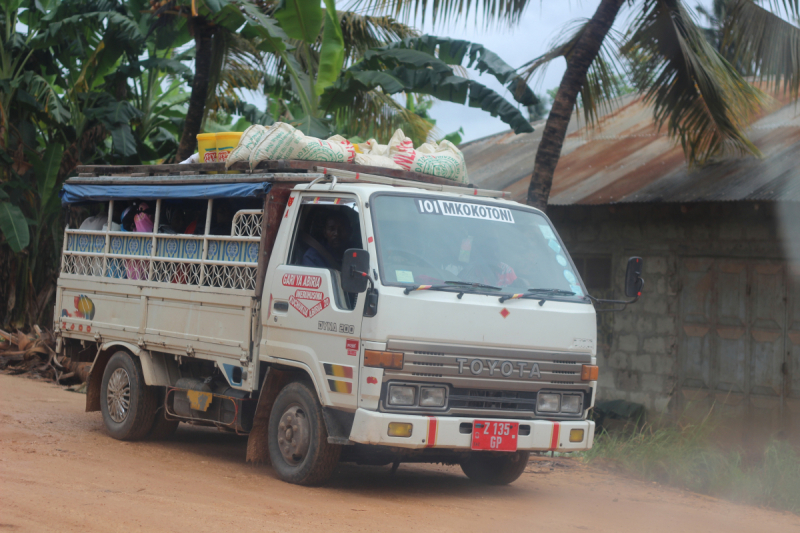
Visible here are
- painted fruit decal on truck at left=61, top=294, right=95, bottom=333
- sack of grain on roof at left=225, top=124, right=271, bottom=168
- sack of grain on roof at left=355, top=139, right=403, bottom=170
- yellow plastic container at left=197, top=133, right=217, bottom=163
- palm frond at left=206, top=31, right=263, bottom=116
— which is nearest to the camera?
sack of grain on roof at left=225, top=124, right=271, bottom=168

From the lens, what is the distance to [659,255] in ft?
34.7

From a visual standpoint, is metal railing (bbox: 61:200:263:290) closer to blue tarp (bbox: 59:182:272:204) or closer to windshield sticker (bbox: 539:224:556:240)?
blue tarp (bbox: 59:182:272:204)

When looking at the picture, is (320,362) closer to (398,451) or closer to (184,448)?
(398,451)

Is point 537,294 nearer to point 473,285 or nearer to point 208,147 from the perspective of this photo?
point 473,285

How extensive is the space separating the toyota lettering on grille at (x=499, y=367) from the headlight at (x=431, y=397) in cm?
19

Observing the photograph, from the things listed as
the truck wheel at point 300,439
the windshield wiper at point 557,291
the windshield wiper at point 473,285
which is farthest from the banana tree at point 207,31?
the windshield wiper at point 557,291

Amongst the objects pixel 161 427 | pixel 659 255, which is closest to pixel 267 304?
pixel 161 427

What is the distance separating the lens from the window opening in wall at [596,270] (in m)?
11.2

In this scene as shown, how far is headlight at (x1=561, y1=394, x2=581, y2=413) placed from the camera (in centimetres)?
606

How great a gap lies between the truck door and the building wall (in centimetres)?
508

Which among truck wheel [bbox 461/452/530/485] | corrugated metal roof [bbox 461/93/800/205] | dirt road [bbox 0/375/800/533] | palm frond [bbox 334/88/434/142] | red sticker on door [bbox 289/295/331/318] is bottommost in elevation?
dirt road [bbox 0/375/800/533]

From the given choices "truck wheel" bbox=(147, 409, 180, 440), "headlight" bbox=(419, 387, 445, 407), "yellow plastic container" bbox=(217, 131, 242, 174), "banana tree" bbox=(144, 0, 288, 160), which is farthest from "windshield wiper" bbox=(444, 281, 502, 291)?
"banana tree" bbox=(144, 0, 288, 160)

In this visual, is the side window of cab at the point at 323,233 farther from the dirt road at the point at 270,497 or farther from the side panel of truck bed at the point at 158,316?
the dirt road at the point at 270,497

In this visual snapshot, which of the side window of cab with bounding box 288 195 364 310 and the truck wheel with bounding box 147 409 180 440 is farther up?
the side window of cab with bounding box 288 195 364 310
